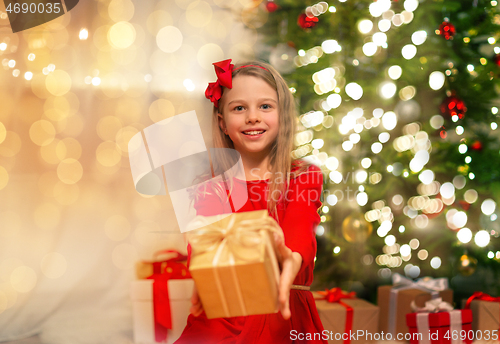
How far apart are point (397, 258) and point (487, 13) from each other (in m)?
1.07

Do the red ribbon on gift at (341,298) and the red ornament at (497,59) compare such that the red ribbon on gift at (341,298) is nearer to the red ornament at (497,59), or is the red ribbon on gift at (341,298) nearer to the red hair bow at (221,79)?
the red hair bow at (221,79)

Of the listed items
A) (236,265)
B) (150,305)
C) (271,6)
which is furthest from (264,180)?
(271,6)

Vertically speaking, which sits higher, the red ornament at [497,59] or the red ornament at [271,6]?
the red ornament at [271,6]

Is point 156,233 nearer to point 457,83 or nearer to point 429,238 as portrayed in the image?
point 429,238

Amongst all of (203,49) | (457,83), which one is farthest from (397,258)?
(203,49)

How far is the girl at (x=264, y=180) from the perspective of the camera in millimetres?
881

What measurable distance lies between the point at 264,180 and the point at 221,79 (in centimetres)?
29

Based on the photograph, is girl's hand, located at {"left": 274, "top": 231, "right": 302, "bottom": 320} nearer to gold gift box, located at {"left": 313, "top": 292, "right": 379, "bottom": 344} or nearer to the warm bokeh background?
gold gift box, located at {"left": 313, "top": 292, "right": 379, "bottom": 344}

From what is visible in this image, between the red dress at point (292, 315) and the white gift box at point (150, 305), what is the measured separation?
0.26m

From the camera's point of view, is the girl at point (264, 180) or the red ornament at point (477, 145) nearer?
the girl at point (264, 180)

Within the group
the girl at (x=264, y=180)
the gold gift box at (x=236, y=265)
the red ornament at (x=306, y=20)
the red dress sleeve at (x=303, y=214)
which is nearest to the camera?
the gold gift box at (x=236, y=265)

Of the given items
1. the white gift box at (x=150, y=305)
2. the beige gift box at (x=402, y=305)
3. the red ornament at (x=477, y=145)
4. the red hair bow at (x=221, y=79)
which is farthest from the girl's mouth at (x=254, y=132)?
the red ornament at (x=477, y=145)

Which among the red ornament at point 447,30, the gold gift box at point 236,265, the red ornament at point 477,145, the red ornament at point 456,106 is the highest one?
the red ornament at point 447,30

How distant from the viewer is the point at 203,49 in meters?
1.59
